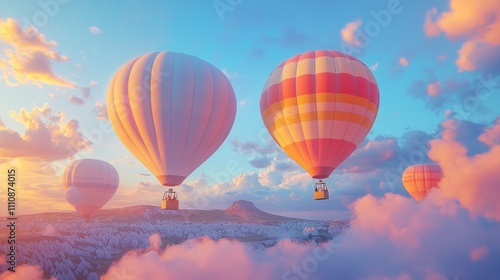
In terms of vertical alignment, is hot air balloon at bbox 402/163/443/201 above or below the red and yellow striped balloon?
below

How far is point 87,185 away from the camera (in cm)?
6153

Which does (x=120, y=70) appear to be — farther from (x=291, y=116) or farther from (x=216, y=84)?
(x=291, y=116)

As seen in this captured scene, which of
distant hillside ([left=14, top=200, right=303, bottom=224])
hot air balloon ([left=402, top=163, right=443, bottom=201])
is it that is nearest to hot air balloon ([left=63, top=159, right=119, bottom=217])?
hot air balloon ([left=402, top=163, right=443, bottom=201])

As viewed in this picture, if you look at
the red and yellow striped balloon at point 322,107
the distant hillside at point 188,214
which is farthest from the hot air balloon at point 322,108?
the distant hillside at point 188,214

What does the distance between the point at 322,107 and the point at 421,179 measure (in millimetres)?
38231

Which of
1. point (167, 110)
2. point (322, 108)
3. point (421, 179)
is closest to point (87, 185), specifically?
point (167, 110)

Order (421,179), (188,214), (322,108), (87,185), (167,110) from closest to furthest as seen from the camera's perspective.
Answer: (167,110), (322,108), (421,179), (87,185), (188,214)

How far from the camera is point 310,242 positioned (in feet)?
232

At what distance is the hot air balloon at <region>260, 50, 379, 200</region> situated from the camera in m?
29.1

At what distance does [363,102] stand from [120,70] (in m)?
20.6

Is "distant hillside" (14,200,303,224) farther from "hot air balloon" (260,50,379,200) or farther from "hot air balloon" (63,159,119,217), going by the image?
"hot air balloon" (260,50,379,200)

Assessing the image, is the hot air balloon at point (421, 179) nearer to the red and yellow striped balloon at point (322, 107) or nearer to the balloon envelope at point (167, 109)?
the red and yellow striped balloon at point (322, 107)

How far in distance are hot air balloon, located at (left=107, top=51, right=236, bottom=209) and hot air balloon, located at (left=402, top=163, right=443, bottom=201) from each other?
1667 inches

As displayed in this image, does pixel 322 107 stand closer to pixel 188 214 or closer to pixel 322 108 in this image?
pixel 322 108
